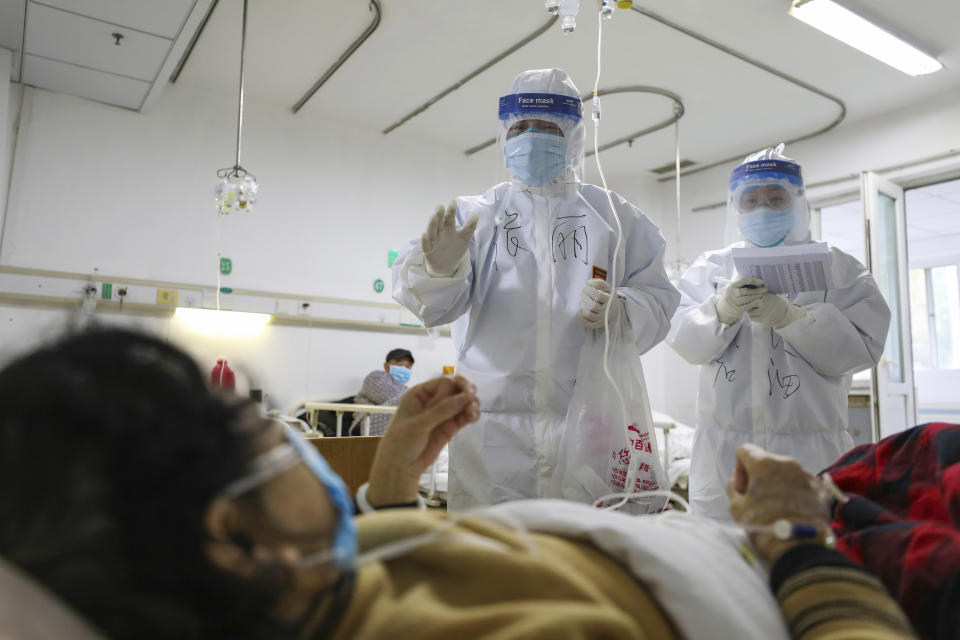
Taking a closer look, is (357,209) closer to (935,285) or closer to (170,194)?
(170,194)

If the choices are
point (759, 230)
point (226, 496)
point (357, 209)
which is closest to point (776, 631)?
point (226, 496)

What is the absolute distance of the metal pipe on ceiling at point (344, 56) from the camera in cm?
344

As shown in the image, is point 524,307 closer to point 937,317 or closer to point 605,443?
point 605,443

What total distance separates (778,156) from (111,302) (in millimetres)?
3857

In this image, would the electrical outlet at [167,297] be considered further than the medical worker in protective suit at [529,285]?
Yes

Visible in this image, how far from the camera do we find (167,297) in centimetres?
425

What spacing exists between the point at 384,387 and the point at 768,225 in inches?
116

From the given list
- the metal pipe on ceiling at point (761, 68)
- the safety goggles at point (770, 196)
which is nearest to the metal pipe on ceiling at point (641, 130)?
the metal pipe on ceiling at point (761, 68)

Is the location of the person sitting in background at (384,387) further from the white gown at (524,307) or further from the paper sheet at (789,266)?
the paper sheet at (789,266)

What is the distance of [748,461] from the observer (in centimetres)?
98

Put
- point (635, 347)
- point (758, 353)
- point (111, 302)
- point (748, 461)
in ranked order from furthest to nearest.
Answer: point (111, 302) → point (758, 353) → point (635, 347) → point (748, 461)

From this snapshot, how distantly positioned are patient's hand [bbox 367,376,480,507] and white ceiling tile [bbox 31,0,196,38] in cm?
266

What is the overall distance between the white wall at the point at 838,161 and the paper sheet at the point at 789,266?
3.38 m

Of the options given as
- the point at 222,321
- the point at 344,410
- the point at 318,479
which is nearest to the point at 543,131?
the point at 318,479
